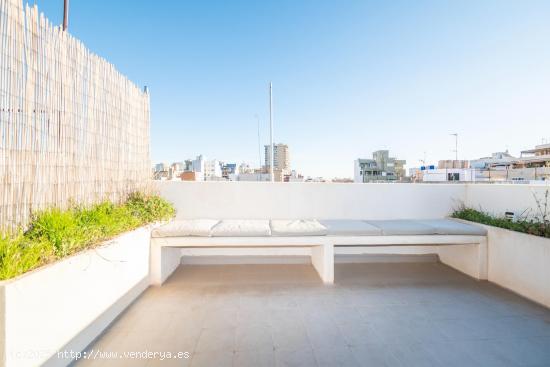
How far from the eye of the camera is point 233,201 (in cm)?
403

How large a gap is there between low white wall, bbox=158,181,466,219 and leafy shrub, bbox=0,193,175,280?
1.05 meters

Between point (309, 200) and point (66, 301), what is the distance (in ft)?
10.5

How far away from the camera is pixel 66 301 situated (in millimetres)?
1632

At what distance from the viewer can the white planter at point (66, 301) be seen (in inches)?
48.7

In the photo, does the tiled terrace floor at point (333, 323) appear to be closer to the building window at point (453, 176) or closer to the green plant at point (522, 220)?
the green plant at point (522, 220)

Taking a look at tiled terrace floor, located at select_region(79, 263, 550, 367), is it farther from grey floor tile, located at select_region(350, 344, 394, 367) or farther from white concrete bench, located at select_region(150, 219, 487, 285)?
white concrete bench, located at select_region(150, 219, 487, 285)

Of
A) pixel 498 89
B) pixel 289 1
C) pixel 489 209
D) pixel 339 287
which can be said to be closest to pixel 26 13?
pixel 339 287

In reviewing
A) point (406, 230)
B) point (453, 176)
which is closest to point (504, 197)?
point (406, 230)

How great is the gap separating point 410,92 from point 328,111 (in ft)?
9.10

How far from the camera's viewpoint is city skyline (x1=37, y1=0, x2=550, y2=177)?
14.8ft

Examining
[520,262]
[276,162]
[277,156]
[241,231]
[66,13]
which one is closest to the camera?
[520,262]

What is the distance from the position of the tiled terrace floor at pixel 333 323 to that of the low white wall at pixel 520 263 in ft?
0.50

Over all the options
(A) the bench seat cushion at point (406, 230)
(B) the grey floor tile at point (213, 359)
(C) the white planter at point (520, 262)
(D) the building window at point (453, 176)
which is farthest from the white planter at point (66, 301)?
(D) the building window at point (453, 176)

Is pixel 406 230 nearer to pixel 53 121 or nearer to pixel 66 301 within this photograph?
pixel 66 301
